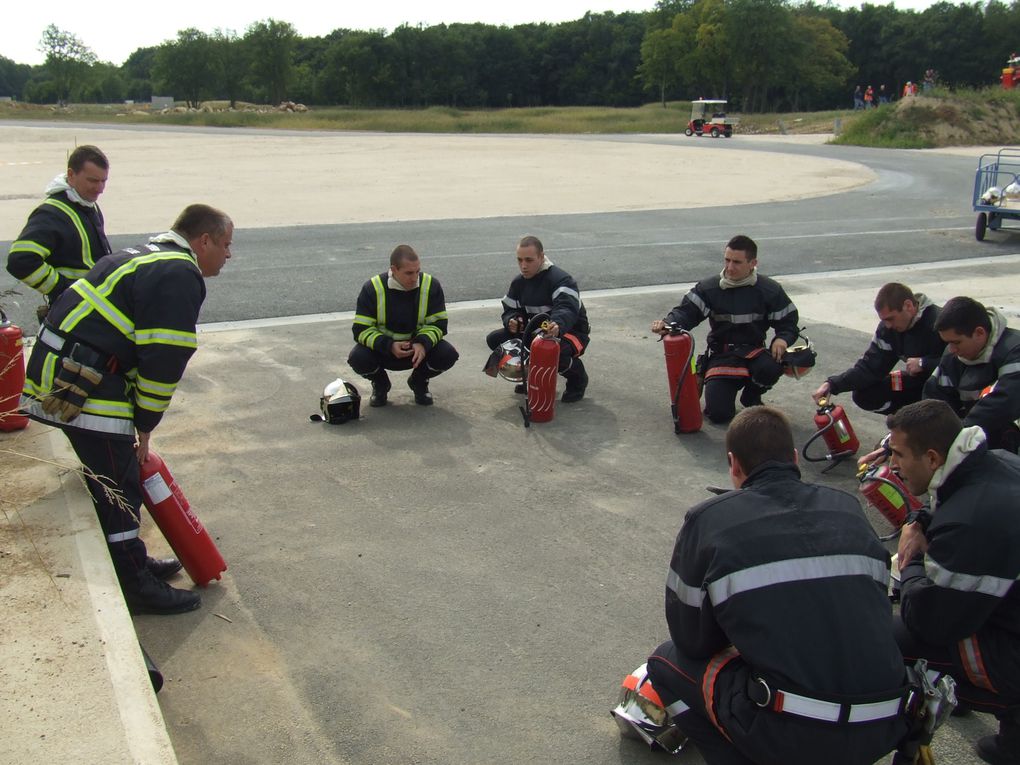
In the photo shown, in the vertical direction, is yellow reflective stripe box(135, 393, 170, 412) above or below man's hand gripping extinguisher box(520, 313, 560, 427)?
above

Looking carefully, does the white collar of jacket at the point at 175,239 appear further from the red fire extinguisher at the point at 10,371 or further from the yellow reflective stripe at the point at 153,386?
the red fire extinguisher at the point at 10,371

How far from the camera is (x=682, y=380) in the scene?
692 centimetres

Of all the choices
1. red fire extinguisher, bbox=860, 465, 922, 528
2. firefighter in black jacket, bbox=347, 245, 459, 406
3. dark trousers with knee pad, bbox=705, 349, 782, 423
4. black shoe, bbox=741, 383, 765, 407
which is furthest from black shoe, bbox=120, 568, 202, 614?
black shoe, bbox=741, 383, 765, 407

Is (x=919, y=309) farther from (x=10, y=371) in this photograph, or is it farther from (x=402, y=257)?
(x=10, y=371)

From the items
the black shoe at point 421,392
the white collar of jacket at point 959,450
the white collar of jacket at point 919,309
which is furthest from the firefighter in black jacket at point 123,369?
the white collar of jacket at point 919,309

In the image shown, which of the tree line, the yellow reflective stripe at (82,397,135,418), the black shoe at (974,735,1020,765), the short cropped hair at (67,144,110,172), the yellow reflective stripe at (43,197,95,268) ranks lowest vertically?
the black shoe at (974,735,1020,765)

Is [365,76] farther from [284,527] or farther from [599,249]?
[284,527]

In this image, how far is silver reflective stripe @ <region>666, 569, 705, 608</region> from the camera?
2.93 metres

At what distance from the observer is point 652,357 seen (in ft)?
29.6

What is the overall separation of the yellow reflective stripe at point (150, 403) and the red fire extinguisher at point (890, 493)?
11.7ft

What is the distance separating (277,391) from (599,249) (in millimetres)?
8501

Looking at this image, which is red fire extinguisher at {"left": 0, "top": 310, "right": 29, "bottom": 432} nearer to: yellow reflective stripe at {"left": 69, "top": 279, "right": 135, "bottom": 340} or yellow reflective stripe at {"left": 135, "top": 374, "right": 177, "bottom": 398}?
yellow reflective stripe at {"left": 69, "top": 279, "right": 135, "bottom": 340}

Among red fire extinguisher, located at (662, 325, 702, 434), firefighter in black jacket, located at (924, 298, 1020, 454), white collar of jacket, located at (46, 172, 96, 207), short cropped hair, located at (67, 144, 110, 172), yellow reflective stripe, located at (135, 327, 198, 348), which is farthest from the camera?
red fire extinguisher, located at (662, 325, 702, 434)

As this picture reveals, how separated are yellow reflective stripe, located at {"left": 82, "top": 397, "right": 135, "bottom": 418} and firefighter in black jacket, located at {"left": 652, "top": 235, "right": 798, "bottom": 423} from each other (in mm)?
4074
